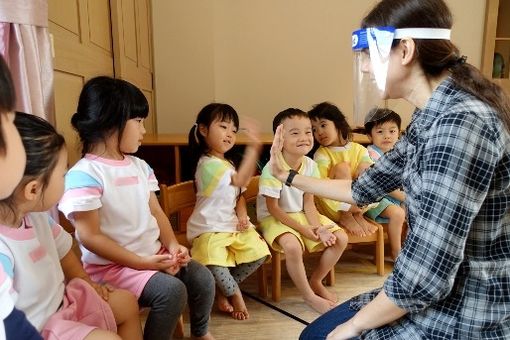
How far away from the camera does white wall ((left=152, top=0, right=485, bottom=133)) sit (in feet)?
11.6

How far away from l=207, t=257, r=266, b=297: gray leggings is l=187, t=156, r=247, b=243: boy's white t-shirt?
0.53 feet

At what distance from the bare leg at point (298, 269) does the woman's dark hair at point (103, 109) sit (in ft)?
2.96

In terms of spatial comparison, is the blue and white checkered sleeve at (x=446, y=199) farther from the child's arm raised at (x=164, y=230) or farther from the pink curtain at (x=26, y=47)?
the pink curtain at (x=26, y=47)

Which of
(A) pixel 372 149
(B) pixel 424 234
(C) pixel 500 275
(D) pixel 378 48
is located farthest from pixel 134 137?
(A) pixel 372 149

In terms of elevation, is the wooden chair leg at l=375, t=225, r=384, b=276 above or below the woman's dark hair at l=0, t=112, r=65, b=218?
below

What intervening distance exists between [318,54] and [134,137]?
287cm

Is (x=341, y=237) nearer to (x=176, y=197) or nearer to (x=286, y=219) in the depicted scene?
(x=286, y=219)

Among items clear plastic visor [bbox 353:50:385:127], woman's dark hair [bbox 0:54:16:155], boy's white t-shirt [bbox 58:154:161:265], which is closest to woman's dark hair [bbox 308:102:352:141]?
clear plastic visor [bbox 353:50:385:127]

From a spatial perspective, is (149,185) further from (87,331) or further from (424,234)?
(424,234)

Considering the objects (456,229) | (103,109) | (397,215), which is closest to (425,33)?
(456,229)

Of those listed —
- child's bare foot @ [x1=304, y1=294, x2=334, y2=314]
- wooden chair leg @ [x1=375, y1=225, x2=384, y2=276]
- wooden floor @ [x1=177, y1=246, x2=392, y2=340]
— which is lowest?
wooden floor @ [x1=177, y1=246, x2=392, y2=340]

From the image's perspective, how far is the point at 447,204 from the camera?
27.6 inches

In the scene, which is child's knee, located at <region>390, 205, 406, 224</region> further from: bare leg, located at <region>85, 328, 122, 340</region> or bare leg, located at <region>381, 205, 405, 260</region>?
bare leg, located at <region>85, 328, 122, 340</region>

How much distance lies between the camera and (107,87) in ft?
4.10
